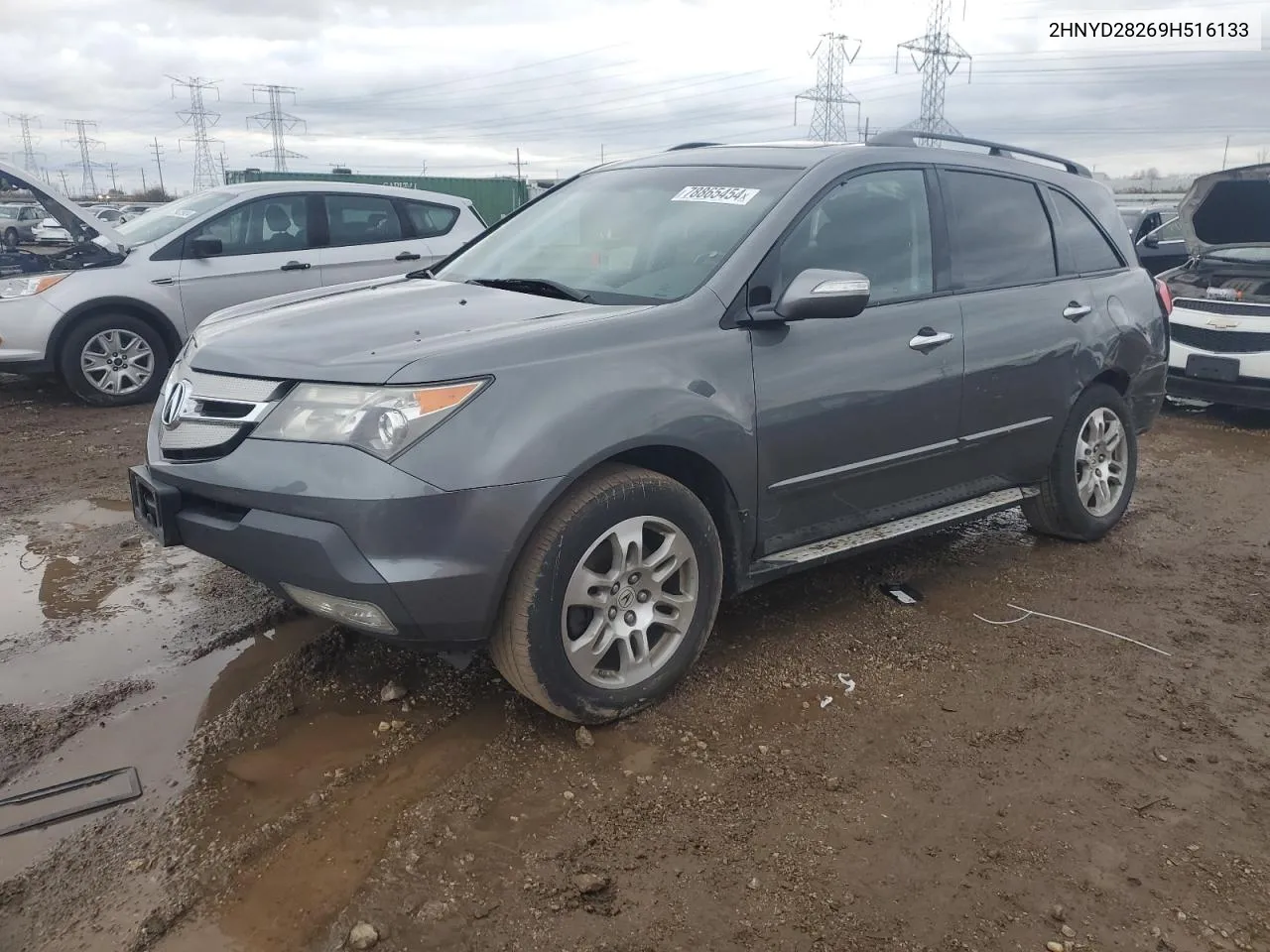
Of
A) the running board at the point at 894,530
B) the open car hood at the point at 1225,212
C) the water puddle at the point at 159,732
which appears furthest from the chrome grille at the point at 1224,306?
the water puddle at the point at 159,732

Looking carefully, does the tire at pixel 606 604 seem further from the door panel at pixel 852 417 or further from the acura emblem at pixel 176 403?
the acura emblem at pixel 176 403

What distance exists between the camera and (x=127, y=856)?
8.21 feet

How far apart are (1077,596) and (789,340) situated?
6.37ft

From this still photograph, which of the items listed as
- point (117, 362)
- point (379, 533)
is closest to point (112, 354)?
point (117, 362)

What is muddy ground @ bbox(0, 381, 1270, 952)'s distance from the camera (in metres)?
2.34

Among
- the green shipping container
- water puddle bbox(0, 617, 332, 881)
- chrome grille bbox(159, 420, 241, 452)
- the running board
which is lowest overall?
water puddle bbox(0, 617, 332, 881)

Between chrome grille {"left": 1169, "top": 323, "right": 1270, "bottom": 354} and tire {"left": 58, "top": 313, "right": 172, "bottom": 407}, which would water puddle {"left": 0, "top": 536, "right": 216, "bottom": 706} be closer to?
tire {"left": 58, "top": 313, "right": 172, "bottom": 407}

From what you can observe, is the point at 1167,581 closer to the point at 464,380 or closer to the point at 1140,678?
the point at 1140,678

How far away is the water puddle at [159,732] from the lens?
2631 millimetres

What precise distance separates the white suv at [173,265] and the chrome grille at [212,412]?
5.28m

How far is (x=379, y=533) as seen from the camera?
2.65m

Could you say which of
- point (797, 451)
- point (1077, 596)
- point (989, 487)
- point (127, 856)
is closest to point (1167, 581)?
point (1077, 596)

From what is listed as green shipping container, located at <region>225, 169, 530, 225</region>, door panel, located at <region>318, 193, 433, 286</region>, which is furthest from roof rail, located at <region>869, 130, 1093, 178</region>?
green shipping container, located at <region>225, 169, 530, 225</region>

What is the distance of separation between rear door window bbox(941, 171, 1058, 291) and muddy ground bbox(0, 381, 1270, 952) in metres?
1.36
